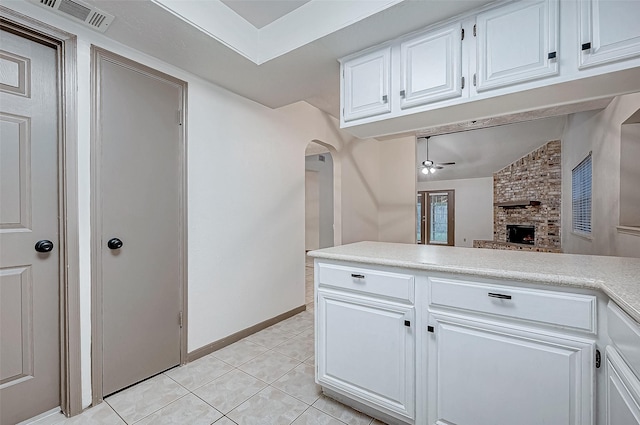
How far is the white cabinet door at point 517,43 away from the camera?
1354mm

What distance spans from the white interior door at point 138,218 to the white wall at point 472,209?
29.7ft

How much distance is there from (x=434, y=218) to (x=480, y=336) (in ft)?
31.0

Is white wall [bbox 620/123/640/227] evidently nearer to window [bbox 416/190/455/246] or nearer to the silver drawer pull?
the silver drawer pull

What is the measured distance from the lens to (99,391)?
1.70 m

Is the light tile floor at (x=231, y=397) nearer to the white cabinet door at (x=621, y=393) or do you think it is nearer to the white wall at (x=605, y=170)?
the white cabinet door at (x=621, y=393)

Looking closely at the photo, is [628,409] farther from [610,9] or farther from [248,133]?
[248,133]

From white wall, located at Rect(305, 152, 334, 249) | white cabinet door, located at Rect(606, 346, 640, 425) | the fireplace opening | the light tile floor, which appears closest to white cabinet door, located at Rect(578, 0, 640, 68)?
white cabinet door, located at Rect(606, 346, 640, 425)

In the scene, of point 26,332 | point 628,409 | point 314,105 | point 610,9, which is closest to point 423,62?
point 610,9

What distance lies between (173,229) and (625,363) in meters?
2.43

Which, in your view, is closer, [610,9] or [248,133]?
[610,9]

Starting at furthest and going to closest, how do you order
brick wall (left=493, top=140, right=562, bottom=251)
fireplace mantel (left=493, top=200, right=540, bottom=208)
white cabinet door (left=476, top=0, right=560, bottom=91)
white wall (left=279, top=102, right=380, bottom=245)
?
fireplace mantel (left=493, top=200, right=540, bottom=208)
brick wall (left=493, top=140, right=562, bottom=251)
white wall (left=279, top=102, right=380, bottom=245)
white cabinet door (left=476, top=0, right=560, bottom=91)

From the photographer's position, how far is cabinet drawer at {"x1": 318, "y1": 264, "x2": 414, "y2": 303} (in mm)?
1438

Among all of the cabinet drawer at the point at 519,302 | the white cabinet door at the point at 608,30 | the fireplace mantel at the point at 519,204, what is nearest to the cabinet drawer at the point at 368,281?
the cabinet drawer at the point at 519,302

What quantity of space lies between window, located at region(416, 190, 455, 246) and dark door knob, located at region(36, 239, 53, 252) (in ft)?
31.7
